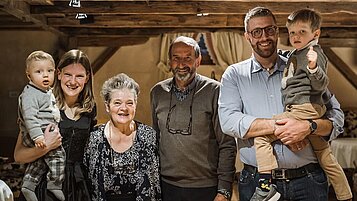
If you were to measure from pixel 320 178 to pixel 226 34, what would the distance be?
576 cm

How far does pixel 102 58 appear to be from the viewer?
8.57m

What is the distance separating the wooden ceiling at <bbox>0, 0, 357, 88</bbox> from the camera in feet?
18.1

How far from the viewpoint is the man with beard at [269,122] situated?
8.20 ft

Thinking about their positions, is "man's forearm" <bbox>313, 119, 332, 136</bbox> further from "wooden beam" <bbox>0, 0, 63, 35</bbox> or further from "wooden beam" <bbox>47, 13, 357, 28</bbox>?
"wooden beam" <bbox>47, 13, 357, 28</bbox>

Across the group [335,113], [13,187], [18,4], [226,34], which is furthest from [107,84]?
[226,34]

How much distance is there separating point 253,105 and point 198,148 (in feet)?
1.60

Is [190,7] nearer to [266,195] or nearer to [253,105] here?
[253,105]

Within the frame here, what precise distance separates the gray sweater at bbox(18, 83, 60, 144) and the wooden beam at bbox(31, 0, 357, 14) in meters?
2.74

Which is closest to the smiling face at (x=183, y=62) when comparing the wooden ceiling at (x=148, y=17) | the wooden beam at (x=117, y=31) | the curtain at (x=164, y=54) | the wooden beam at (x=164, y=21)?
the wooden ceiling at (x=148, y=17)

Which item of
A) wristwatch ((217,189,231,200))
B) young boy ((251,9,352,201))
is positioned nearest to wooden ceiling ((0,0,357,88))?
wristwatch ((217,189,231,200))

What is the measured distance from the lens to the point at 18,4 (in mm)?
5379

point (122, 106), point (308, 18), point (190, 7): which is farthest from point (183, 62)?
point (190, 7)

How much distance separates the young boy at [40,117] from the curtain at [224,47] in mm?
5447

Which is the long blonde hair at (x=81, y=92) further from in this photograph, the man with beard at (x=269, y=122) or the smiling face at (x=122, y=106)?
the man with beard at (x=269, y=122)
